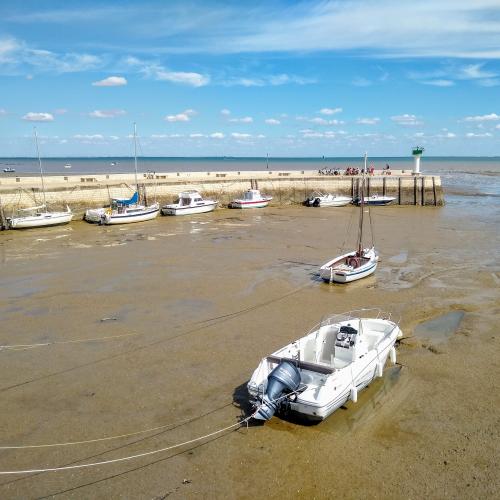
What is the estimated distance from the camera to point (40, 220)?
31.6m

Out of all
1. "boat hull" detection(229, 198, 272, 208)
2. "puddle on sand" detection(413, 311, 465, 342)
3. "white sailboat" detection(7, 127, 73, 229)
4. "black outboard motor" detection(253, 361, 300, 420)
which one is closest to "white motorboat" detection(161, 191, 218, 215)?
"boat hull" detection(229, 198, 272, 208)

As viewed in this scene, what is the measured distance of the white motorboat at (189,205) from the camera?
3788 cm

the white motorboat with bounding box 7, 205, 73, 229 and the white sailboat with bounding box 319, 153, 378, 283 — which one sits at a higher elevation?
the white motorboat with bounding box 7, 205, 73, 229

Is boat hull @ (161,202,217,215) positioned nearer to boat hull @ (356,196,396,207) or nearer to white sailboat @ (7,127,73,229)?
white sailboat @ (7,127,73,229)

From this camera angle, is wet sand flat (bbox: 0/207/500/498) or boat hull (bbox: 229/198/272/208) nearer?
wet sand flat (bbox: 0/207/500/498)

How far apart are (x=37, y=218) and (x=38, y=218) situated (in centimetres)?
6

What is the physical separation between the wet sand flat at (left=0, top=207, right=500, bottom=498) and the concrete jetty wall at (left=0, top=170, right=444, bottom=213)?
13.3 m

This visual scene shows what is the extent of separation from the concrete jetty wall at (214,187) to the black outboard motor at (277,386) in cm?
3064

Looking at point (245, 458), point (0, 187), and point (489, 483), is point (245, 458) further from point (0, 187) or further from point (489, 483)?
point (0, 187)

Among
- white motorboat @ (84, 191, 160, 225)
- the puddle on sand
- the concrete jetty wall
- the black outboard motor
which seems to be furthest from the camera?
the concrete jetty wall

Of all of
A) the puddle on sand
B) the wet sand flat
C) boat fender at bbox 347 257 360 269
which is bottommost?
the puddle on sand

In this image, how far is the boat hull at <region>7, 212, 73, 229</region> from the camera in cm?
3117

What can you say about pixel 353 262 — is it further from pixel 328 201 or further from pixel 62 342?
pixel 328 201

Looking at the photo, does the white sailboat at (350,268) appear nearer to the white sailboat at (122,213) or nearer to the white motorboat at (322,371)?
the white motorboat at (322,371)
